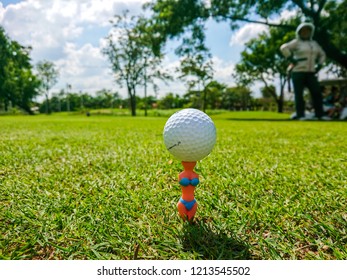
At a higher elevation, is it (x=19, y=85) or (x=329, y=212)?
(x=19, y=85)

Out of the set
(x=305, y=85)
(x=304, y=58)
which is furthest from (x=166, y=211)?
(x=305, y=85)

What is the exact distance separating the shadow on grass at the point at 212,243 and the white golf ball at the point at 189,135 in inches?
14.0

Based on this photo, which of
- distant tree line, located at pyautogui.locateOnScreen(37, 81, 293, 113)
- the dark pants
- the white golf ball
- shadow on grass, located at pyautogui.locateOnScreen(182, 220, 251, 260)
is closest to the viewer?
shadow on grass, located at pyautogui.locateOnScreen(182, 220, 251, 260)

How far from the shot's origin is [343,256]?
3.95ft

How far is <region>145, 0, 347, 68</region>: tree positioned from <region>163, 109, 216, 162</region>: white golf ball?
13701 millimetres

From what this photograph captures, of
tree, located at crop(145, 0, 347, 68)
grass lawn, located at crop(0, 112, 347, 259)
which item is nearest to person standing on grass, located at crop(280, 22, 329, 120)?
tree, located at crop(145, 0, 347, 68)

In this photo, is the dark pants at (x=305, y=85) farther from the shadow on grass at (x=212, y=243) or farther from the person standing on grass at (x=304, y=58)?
the shadow on grass at (x=212, y=243)

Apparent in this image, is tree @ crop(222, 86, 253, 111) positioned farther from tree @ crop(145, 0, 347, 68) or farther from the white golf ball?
the white golf ball

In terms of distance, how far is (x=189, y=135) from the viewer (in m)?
1.46

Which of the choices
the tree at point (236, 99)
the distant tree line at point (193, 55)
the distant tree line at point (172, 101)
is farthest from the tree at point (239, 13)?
the tree at point (236, 99)

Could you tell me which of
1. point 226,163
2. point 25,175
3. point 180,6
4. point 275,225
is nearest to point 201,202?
point 275,225

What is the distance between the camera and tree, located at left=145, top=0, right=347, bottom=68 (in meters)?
13.0
